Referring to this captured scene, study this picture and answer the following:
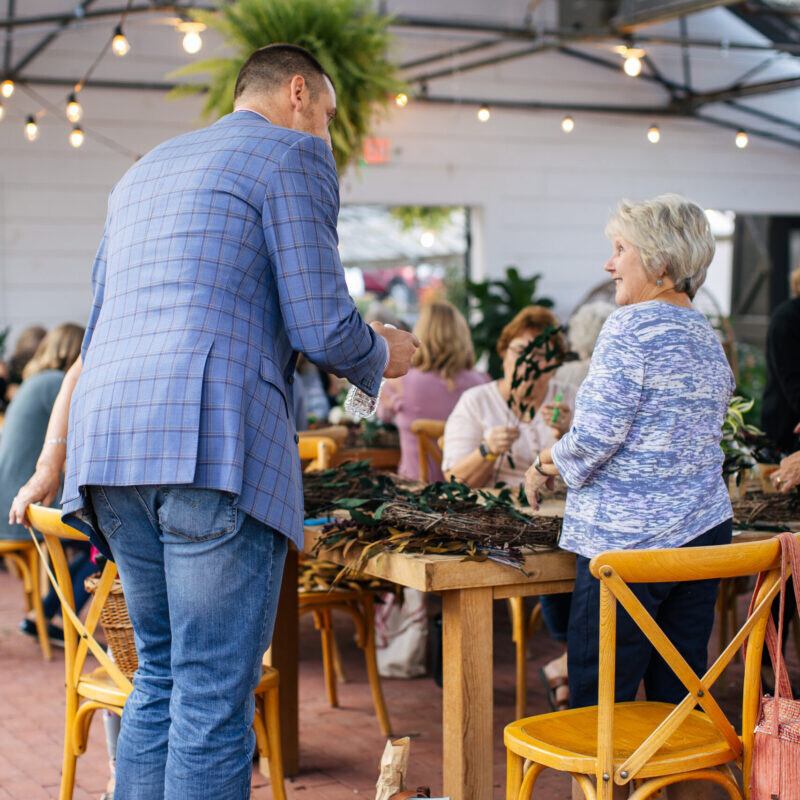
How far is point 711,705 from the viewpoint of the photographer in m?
1.91

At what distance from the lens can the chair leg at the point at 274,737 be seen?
2531 millimetres

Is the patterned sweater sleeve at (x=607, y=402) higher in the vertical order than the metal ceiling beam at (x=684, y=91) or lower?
lower

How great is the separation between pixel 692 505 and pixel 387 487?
89 centimetres

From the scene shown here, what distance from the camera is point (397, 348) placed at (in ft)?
6.84

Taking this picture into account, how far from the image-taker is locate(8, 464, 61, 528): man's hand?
2.58 m

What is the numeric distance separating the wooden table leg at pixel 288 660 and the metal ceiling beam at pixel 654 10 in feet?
16.8

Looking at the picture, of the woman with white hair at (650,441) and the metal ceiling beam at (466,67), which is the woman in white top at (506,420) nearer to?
the woman with white hair at (650,441)

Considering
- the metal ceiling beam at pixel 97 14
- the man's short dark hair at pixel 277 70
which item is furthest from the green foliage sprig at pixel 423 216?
the man's short dark hair at pixel 277 70

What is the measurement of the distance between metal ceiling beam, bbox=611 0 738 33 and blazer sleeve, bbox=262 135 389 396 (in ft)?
18.2

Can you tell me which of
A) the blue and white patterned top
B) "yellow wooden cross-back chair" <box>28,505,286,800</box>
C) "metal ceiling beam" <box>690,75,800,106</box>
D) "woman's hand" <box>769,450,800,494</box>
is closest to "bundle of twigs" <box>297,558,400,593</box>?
"yellow wooden cross-back chair" <box>28,505,286,800</box>

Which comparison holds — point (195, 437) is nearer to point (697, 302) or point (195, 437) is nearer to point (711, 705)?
point (711, 705)

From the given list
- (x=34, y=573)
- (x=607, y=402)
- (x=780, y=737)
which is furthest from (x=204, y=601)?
(x=34, y=573)

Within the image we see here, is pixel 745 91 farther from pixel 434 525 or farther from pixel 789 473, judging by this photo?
pixel 434 525

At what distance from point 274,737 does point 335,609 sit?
109cm
